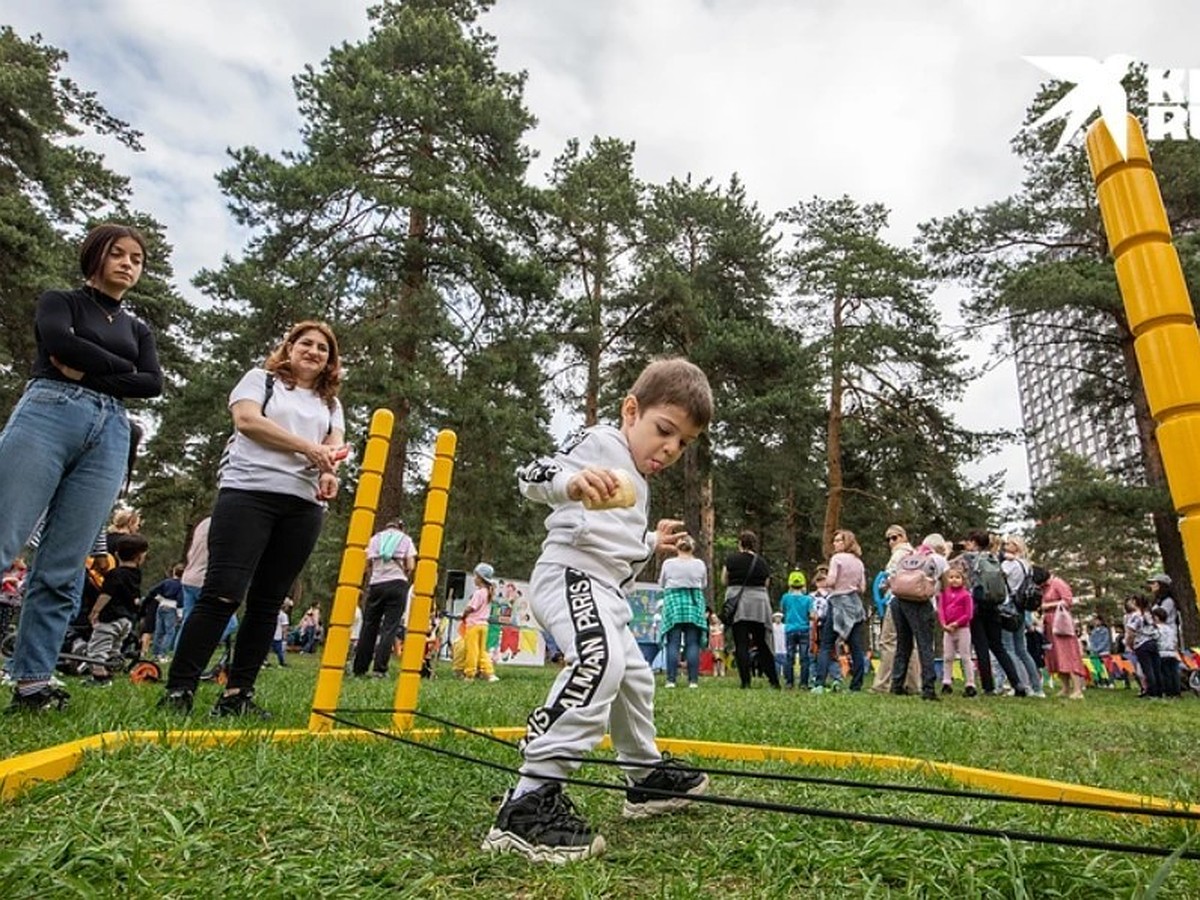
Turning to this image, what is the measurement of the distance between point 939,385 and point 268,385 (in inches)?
997

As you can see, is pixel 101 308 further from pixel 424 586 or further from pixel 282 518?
pixel 424 586

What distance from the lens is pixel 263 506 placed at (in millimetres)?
3473

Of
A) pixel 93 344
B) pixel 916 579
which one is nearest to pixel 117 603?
pixel 93 344

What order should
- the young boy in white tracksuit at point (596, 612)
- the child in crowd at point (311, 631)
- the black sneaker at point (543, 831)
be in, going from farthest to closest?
the child in crowd at point (311, 631)
the young boy in white tracksuit at point (596, 612)
the black sneaker at point (543, 831)

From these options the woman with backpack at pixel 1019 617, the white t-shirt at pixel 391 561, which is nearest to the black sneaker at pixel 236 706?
the white t-shirt at pixel 391 561

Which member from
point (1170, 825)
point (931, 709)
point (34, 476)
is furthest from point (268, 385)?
point (931, 709)

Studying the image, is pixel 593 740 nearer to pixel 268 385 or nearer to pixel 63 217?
pixel 268 385

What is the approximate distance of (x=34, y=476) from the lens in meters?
2.98

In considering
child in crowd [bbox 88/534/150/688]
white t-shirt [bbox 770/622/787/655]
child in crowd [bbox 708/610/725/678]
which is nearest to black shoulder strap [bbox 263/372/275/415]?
child in crowd [bbox 88/534/150/688]

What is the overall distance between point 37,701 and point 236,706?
2.45 ft

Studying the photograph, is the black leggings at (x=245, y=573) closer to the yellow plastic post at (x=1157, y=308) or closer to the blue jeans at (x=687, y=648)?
the yellow plastic post at (x=1157, y=308)

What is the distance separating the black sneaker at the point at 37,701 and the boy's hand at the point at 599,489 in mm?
2581

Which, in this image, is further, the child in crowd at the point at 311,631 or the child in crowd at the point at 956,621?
the child in crowd at the point at 311,631

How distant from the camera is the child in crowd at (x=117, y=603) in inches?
265
